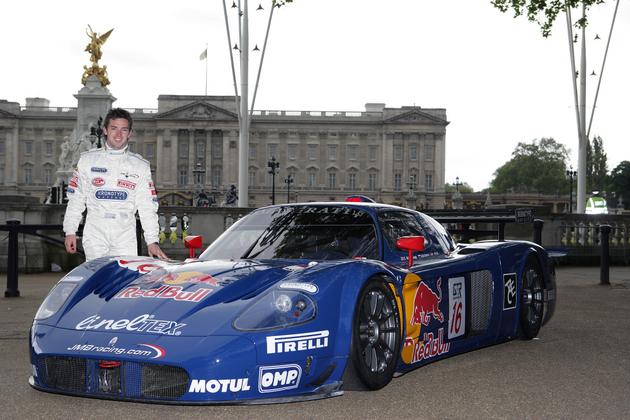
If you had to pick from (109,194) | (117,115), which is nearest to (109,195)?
(109,194)

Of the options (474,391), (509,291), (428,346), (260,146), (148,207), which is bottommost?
(474,391)

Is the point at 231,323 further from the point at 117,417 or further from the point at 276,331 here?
the point at 117,417

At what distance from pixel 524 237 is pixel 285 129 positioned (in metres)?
103

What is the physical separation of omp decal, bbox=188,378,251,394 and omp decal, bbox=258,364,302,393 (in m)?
0.08

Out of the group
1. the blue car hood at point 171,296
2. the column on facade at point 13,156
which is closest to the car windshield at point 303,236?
the blue car hood at point 171,296

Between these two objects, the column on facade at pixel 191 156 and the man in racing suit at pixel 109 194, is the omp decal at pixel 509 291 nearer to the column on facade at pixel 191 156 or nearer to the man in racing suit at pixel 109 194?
the man in racing suit at pixel 109 194

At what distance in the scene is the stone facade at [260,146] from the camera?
12000cm

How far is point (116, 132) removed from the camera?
606cm

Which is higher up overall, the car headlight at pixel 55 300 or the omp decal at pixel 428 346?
the car headlight at pixel 55 300

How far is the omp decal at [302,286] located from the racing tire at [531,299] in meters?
2.95

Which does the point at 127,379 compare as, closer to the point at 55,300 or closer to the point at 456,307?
the point at 55,300

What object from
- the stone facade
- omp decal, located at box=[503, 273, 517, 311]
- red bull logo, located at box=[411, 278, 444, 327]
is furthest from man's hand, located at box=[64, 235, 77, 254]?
the stone facade

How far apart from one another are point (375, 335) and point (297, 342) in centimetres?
71

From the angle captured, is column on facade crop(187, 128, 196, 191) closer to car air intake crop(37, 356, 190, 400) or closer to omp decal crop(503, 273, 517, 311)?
omp decal crop(503, 273, 517, 311)
